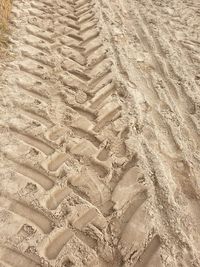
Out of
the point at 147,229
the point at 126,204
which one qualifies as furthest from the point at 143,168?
the point at 147,229

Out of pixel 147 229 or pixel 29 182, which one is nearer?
pixel 147 229

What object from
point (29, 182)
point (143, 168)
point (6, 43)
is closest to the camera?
point (29, 182)

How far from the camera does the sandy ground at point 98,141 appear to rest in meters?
2.10

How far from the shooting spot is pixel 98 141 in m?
2.75

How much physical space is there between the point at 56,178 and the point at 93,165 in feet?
0.93

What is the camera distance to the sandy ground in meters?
2.10

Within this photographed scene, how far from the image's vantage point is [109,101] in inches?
123

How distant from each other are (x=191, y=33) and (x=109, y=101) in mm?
1634

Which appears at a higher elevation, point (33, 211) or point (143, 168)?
point (143, 168)

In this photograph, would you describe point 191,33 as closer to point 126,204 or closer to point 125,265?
point 126,204

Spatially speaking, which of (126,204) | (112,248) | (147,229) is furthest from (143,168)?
(112,248)

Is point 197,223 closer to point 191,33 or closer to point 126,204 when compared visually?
point 126,204

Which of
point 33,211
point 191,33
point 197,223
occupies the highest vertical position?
point 191,33

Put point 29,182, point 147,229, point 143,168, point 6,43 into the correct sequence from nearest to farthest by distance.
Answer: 1. point 147,229
2. point 29,182
3. point 143,168
4. point 6,43
